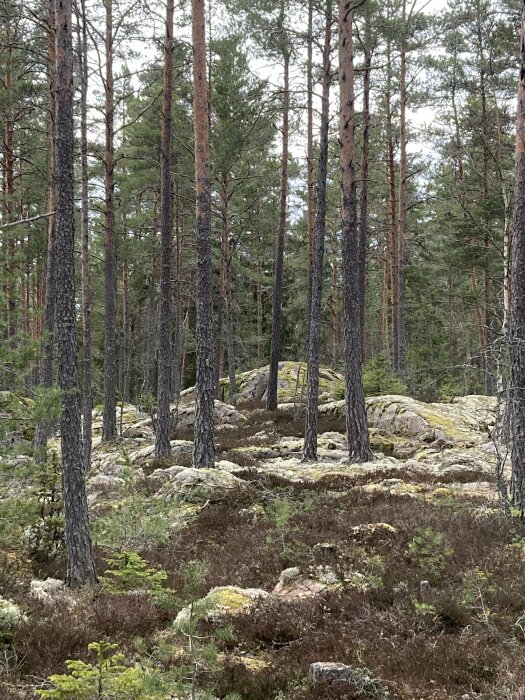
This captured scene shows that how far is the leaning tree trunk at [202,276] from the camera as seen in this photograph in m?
12.0

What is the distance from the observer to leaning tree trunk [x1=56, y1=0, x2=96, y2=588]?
646 cm

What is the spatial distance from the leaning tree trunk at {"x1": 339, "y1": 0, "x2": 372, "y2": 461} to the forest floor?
1.60 metres

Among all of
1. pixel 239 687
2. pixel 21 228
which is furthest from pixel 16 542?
pixel 21 228

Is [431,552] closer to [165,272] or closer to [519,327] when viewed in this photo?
[519,327]

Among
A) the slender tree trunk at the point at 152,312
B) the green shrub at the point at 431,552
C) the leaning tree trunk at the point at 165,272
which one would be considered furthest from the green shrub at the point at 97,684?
the slender tree trunk at the point at 152,312

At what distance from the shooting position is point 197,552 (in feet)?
25.3

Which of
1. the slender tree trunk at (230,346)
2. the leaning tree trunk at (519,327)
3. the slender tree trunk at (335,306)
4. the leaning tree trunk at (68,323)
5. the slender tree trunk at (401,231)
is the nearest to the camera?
the leaning tree trunk at (68,323)

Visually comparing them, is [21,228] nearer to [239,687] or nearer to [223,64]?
[223,64]

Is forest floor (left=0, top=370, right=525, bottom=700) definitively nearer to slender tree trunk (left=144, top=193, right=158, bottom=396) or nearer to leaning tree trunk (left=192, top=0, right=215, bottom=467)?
leaning tree trunk (left=192, top=0, right=215, bottom=467)

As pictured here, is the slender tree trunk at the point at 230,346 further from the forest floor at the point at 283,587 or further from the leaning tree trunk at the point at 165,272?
the forest floor at the point at 283,587

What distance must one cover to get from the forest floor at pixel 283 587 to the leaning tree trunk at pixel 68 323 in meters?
0.41

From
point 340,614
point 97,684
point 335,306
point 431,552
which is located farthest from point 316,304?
point 335,306

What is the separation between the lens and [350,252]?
13.4 m

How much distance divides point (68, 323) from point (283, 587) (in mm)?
4060
